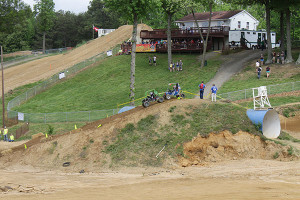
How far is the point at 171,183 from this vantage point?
67.2 ft

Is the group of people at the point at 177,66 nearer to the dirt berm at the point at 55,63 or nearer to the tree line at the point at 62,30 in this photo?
the dirt berm at the point at 55,63

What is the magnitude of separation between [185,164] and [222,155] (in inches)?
106

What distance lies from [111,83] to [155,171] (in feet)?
106

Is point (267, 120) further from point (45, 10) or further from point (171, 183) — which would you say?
point (45, 10)

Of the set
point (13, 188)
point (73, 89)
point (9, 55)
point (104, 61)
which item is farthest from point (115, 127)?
point (9, 55)

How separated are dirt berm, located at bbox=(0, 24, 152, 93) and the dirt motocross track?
3761cm

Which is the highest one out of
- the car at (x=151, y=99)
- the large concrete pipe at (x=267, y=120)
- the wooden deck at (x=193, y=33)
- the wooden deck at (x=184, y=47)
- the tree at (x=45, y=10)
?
the tree at (x=45, y=10)

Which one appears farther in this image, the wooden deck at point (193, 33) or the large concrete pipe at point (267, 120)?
the wooden deck at point (193, 33)

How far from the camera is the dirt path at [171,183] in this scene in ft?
57.9

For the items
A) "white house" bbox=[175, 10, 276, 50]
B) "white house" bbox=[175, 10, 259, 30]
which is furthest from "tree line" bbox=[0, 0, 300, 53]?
"white house" bbox=[175, 10, 276, 50]

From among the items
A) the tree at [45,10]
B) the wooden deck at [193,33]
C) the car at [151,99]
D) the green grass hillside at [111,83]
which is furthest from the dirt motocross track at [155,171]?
the tree at [45,10]

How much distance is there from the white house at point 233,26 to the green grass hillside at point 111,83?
6.15 m

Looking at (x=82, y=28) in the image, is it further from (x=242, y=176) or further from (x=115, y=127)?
(x=242, y=176)

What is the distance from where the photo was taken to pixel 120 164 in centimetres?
2500
